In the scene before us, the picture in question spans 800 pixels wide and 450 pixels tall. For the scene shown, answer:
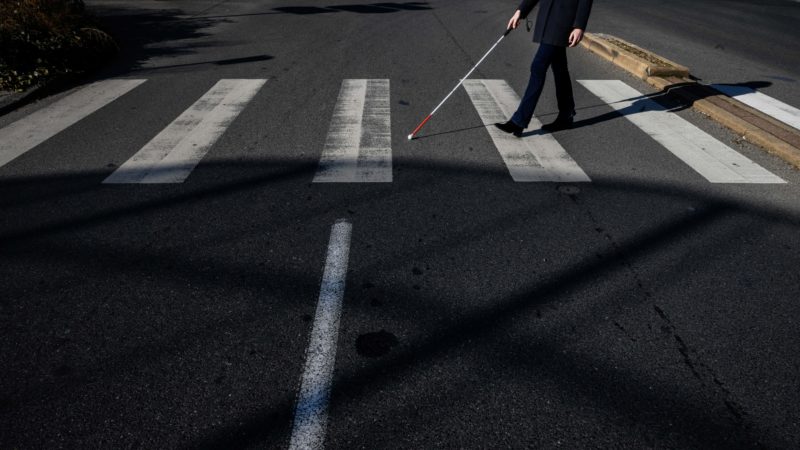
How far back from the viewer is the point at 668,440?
7.07 ft

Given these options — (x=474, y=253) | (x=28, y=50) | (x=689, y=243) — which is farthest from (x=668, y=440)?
(x=28, y=50)

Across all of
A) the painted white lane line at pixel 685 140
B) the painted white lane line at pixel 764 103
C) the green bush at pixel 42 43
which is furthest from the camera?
the green bush at pixel 42 43

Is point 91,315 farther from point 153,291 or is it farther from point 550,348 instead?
point 550,348

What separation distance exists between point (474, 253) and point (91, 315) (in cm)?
240

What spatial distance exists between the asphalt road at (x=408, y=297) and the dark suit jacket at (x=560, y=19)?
1.13 m

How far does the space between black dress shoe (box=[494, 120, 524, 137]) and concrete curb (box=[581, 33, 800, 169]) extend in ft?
8.30

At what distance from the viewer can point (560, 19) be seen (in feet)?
15.7

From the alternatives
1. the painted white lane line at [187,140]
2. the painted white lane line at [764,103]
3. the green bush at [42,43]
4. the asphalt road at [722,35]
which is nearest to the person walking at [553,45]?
the painted white lane line at [764,103]

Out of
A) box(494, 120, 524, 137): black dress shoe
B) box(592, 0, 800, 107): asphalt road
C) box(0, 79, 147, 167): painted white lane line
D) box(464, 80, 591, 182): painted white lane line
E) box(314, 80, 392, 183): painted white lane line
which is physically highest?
box(592, 0, 800, 107): asphalt road

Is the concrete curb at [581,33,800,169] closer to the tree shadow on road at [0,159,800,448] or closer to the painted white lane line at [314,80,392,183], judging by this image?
the tree shadow on road at [0,159,800,448]

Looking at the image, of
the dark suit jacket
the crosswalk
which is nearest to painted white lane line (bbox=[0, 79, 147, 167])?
the crosswalk

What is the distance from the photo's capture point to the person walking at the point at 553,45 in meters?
4.74

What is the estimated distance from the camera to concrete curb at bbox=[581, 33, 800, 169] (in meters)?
5.08

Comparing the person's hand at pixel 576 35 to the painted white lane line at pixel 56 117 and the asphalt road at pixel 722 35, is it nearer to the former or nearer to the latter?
the asphalt road at pixel 722 35
